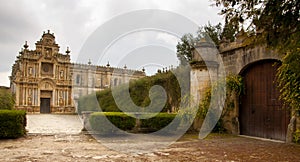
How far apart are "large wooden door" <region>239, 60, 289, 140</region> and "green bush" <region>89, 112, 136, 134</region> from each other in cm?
455

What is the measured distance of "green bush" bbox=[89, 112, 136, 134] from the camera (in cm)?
998

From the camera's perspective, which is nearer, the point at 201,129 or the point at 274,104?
the point at 274,104

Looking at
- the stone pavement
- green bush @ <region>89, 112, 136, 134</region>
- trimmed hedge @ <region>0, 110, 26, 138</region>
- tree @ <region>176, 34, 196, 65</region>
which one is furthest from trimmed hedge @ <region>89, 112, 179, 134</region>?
tree @ <region>176, 34, 196, 65</region>

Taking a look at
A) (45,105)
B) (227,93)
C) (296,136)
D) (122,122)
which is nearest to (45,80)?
(45,105)

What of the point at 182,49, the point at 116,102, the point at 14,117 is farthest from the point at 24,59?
the point at 14,117

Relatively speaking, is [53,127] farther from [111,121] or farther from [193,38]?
[193,38]

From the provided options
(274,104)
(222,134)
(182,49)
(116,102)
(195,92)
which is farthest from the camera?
(116,102)

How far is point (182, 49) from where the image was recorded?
69.3 ft

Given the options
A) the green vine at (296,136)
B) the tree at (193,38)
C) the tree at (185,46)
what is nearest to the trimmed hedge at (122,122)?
the green vine at (296,136)

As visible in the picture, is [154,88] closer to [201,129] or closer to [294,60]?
[201,129]

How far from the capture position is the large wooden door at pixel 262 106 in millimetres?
8859

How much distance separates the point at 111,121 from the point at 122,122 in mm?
477

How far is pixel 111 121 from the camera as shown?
1014 cm

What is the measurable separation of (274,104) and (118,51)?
6124 mm
